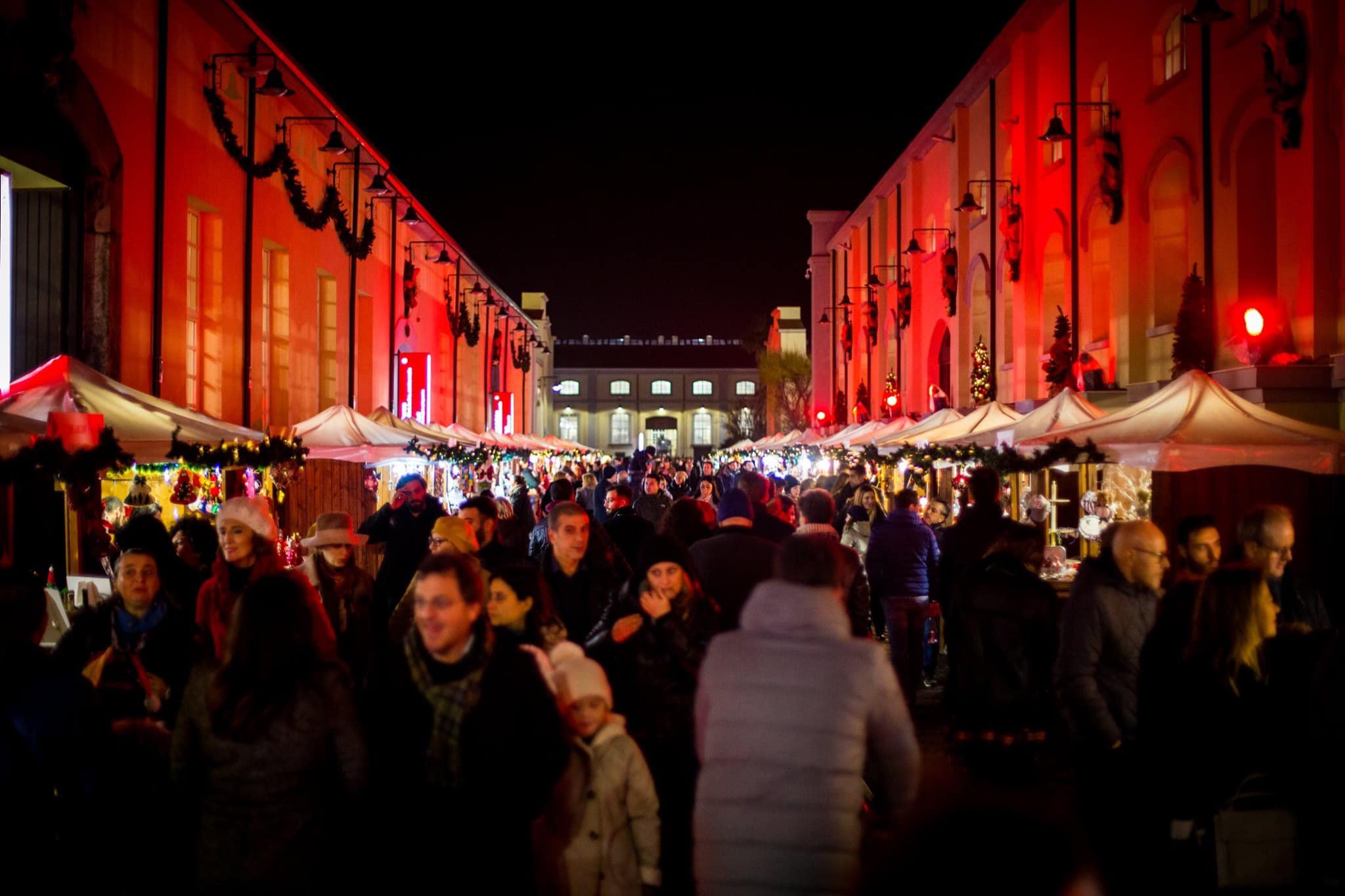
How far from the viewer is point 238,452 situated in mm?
10258

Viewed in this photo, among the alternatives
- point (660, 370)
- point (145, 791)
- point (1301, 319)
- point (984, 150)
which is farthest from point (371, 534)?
point (660, 370)

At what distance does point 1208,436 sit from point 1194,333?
17.3ft

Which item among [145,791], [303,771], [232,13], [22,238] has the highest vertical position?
[232,13]

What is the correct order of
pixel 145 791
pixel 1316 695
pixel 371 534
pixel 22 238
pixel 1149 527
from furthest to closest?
1. pixel 22 238
2. pixel 371 534
3. pixel 1149 527
4. pixel 145 791
5. pixel 1316 695

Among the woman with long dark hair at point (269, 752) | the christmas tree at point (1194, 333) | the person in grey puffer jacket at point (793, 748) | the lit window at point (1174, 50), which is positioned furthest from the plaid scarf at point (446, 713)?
the lit window at point (1174, 50)

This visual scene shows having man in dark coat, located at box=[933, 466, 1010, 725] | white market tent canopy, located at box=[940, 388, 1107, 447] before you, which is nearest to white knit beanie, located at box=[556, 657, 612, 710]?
man in dark coat, located at box=[933, 466, 1010, 725]

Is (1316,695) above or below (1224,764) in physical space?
above

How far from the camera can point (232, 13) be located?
53.2 ft

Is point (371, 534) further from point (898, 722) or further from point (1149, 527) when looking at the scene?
point (898, 722)

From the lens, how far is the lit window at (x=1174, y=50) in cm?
1620

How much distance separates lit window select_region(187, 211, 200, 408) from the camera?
54.2 feet

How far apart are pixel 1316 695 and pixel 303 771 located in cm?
309

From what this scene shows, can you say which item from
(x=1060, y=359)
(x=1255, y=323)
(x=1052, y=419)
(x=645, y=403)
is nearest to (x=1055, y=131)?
(x=1060, y=359)

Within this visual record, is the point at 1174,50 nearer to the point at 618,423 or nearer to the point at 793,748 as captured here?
the point at 793,748
